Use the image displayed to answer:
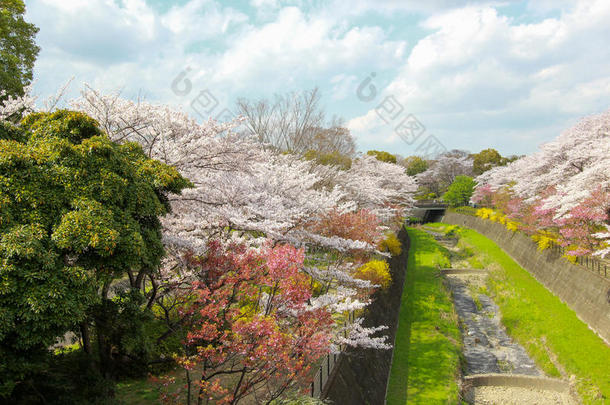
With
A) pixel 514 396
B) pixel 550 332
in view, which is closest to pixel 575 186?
pixel 550 332

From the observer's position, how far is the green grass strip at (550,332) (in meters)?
14.6

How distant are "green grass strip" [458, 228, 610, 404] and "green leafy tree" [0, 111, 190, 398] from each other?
1593 centimetres

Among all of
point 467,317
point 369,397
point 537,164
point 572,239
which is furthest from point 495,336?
point 537,164

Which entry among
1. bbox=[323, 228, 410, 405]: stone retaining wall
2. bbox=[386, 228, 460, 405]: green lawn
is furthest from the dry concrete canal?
bbox=[323, 228, 410, 405]: stone retaining wall

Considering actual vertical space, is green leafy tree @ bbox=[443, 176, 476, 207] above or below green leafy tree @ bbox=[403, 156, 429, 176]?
below

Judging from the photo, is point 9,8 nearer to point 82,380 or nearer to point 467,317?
point 82,380

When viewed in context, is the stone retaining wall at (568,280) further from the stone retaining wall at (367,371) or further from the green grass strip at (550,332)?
the stone retaining wall at (367,371)

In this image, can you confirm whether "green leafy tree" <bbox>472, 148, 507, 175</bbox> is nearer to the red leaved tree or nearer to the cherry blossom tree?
the cherry blossom tree

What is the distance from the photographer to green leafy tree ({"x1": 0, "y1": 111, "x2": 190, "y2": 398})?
5.34 metres

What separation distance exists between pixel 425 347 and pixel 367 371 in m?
5.31

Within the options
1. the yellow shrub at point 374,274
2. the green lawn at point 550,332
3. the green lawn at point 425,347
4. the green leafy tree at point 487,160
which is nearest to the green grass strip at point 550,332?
the green lawn at point 550,332

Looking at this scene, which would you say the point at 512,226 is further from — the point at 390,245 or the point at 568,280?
the point at 390,245

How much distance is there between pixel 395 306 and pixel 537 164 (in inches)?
667

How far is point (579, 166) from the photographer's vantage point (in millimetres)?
23891
